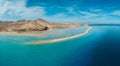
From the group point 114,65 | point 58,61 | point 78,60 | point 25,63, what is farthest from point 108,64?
point 25,63

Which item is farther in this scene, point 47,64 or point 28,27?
point 28,27

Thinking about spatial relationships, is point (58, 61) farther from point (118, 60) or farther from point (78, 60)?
point (118, 60)

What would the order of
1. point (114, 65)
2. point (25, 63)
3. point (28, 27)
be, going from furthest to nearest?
point (28, 27) → point (25, 63) → point (114, 65)

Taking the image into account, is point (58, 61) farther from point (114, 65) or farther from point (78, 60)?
point (114, 65)

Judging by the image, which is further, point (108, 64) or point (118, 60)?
point (118, 60)

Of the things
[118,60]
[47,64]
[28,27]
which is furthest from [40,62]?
[28,27]

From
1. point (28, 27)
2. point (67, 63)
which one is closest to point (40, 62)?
point (67, 63)

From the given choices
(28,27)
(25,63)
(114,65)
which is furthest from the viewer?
(28,27)

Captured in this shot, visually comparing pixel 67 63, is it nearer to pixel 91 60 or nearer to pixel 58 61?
→ pixel 58 61
